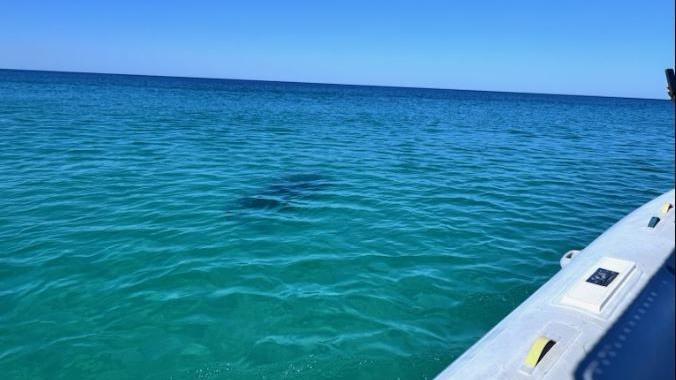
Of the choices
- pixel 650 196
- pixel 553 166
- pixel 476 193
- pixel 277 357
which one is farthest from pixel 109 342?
pixel 553 166

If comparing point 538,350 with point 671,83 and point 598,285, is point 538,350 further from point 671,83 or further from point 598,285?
point 671,83

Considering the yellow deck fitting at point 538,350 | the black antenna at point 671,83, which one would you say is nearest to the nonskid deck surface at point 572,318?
the yellow deck fitting at point 538,350

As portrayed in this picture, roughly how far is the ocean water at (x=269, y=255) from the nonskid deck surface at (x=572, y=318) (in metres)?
1.02

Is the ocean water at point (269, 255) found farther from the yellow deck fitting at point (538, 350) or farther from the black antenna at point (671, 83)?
the black antenna at point (671, 83)

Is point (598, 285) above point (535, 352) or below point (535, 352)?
above

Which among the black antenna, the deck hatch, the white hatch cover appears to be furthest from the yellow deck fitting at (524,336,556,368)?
the black antenna

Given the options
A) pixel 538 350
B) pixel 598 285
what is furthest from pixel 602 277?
pixel 538 350

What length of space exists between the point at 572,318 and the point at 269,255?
4.32 m

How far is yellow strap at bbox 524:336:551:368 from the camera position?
2.84 m

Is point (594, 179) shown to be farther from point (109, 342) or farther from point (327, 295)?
point (109, 342)

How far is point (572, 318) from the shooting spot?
3.36m

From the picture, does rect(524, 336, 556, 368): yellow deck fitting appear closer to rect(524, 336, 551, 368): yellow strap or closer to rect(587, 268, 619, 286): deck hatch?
rect(524, 336, 551, 368): yellow strap

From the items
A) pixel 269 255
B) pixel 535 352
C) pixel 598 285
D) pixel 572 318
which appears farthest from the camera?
pixel 269 255

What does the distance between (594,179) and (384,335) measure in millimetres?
10876
